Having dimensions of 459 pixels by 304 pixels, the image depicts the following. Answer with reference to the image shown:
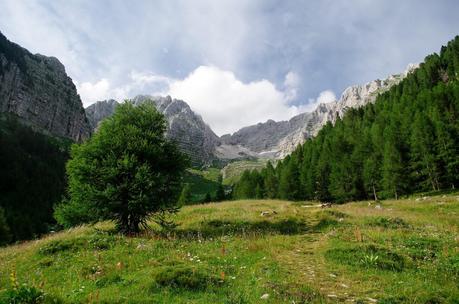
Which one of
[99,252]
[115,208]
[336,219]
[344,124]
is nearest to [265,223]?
[336,219]

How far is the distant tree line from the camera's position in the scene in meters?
56.0

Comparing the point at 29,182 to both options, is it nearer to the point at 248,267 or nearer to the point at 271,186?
the point at 271,186

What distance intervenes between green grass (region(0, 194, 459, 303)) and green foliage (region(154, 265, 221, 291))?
0.11ft

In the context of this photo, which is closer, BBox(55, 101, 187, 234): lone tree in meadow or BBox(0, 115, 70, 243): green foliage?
BBox(55, 101, 187, 234): lone tree in meadow

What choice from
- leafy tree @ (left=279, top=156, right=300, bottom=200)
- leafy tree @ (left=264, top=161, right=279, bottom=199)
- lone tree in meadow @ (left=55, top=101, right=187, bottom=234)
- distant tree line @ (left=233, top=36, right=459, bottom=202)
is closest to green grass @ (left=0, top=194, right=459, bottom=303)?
lone tree in meadow @ (left=55, top=101, right=187, bottom=234)

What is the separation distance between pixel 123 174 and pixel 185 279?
12.6 m

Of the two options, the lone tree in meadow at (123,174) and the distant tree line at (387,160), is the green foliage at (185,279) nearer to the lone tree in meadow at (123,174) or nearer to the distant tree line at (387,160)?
the lone tree in meadow at (123,174)

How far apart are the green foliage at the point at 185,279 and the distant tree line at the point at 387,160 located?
2186 inches

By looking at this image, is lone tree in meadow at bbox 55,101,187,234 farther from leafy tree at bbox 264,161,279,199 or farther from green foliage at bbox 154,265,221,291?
leafy tree at bbox 264,161,279,199

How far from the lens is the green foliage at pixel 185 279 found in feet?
32.1

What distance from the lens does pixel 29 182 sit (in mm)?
133250

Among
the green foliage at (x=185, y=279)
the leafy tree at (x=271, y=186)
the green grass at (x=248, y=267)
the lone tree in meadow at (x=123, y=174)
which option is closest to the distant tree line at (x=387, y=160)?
the leafy tree at (x=271, y=186)

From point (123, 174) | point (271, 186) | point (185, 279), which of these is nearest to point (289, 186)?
point (271, 186)

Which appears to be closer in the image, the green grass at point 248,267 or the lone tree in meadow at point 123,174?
the green grass at point 248,267
